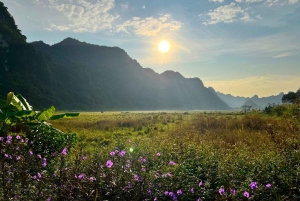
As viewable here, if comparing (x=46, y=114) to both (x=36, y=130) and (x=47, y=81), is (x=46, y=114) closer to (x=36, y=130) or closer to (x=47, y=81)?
(x=36, y=130)

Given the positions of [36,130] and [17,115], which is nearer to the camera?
[17,115]

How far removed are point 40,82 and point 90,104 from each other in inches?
1303

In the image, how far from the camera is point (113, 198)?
10.9ft

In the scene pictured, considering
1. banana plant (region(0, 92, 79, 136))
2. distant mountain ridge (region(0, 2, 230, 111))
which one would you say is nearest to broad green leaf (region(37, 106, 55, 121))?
banana plant (region(0, 92, 79, 136))

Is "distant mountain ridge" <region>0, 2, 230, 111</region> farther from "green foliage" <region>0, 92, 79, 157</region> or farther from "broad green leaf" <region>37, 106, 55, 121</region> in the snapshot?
"broad green leaf" <region>37, 106, 55, 121</region>

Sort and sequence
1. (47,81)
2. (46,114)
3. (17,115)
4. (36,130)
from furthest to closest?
1. (47,81)
2. (46,114)
3. (36,130)
4. (17,115)

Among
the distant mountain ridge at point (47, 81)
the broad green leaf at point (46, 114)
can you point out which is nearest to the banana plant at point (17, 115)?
the broad green leaf at point (46, 114)

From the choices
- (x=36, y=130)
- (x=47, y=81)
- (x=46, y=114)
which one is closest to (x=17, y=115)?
(x=36, y=130)

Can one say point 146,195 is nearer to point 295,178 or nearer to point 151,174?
point 151,174

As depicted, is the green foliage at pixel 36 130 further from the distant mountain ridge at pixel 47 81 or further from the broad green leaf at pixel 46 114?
the distant mountain ridge at pixel 47 81

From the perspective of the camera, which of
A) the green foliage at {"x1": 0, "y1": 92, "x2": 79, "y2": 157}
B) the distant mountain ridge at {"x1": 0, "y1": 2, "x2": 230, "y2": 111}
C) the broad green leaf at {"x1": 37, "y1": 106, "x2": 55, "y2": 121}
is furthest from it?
the distant mountain ridge at {"x1": 0, "y1": 2, "x2": 230, "y2": 111}

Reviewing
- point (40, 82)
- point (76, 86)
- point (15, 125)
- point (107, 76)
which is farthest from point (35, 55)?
point (15, 125)

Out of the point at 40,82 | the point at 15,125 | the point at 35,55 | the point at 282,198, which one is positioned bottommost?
the point at 282,198

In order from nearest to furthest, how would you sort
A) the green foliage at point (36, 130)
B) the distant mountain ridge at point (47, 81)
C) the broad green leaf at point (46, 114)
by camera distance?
the green foliage at point (36, 130) < the broad green leaf at point (46, 114) < the distant mountain ridge at point (47, 81)
